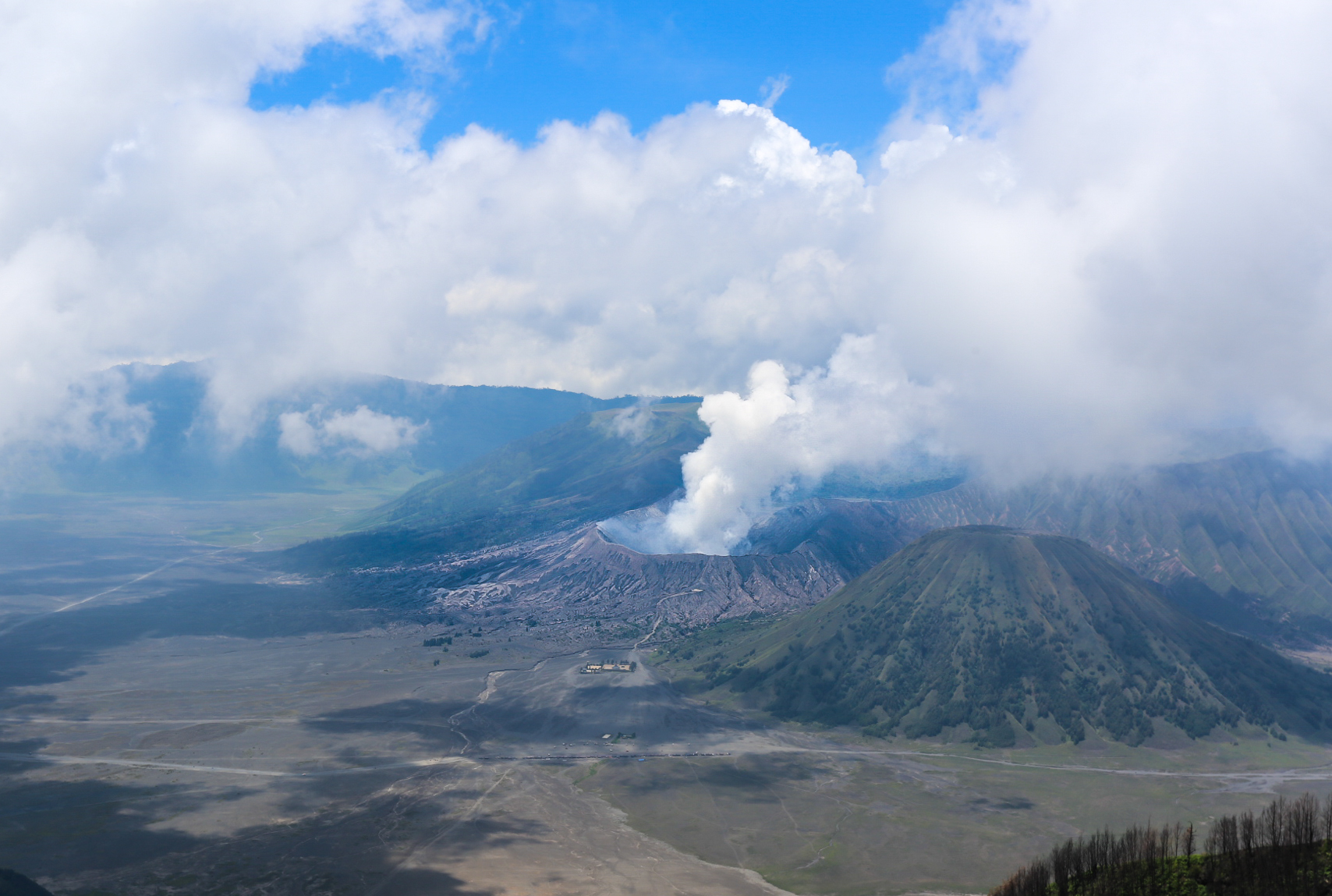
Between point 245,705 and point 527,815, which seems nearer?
point 527,815

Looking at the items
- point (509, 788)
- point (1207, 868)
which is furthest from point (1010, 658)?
point (1207, 868)

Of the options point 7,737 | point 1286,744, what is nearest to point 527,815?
point 7,737

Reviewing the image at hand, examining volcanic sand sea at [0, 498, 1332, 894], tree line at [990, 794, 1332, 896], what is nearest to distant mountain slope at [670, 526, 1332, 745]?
volcanic sand sea at [0, 498, 1332, 894]

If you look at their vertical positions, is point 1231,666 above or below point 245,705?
above

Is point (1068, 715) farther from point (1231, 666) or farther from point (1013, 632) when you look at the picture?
point (1231, 666)

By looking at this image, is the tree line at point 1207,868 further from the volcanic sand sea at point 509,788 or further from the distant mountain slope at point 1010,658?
the distant mountain slope at point 1010,658

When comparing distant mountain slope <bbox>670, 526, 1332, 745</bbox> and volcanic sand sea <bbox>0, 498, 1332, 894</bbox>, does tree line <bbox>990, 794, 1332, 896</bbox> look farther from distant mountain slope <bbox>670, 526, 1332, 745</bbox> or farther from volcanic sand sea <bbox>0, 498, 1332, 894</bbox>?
distant mountain slope <bbox>670, 526, 1332, 745</bbox>
